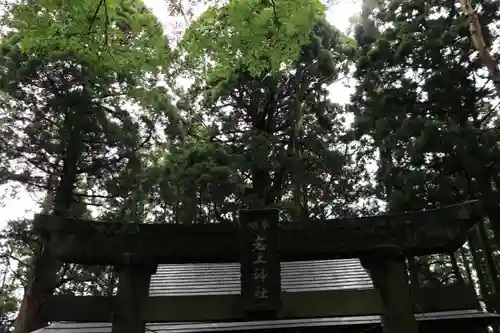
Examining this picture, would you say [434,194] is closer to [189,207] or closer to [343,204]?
[343,204]

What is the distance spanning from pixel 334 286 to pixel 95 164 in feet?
24.0

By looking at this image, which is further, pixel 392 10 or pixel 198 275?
pixel 392 10

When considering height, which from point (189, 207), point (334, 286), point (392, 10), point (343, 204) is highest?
point (392, 10)

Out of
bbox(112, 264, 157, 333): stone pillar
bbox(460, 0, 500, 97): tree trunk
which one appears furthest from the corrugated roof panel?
bbox(460, 0, 500, 97): tree trunk

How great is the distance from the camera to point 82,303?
5.13 m

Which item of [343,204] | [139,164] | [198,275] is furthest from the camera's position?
[343,204]

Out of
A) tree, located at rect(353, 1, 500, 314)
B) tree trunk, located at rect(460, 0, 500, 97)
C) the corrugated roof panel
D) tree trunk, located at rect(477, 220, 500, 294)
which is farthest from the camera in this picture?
tree trunk, located at rect(477, 220, 500, 294)

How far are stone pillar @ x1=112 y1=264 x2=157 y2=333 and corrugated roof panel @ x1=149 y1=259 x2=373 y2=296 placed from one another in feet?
7.77

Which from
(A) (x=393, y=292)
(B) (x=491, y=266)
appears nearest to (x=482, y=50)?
(A) (x=393, y=292)

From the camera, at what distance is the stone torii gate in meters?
5.07

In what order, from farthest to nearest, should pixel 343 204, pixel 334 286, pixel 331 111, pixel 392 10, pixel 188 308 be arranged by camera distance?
pixel 331 111 < pixel 343 204 < pixel 392 10 < pixel 334 286 < pixel 188 308

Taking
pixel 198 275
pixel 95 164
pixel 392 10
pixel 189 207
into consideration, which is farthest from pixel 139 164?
pixel 392 10

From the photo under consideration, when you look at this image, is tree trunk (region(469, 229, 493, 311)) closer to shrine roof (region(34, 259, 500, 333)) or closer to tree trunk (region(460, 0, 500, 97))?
shrine roof (region(34, 259, 500, 333))

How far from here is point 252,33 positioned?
3293 millimetres
